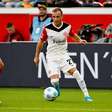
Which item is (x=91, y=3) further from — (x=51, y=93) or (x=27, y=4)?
(x=51, y=93)

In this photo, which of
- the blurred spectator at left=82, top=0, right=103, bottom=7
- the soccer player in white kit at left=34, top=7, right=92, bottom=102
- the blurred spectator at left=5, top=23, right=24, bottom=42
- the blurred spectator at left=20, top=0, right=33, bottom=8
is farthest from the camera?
the blurred spectator at left=20, top=0, right=33, bottom=8

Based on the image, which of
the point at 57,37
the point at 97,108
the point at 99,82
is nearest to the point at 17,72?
the point at 99,82

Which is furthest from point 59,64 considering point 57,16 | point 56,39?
point 57,16

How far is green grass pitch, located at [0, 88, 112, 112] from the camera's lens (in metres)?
12.8

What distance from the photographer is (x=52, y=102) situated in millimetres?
14141

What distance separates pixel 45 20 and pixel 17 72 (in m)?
1.74

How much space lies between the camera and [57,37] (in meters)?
14.2

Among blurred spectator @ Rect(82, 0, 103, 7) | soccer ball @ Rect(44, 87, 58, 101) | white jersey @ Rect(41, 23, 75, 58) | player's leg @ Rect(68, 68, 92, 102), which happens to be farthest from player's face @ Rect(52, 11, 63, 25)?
blurred spectator @ Rect(82, 0, 103, 7)

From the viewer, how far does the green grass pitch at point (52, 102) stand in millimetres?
12758

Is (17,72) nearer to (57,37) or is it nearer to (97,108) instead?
(57,37)

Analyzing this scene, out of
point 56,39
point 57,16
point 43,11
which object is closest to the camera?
point 57,16

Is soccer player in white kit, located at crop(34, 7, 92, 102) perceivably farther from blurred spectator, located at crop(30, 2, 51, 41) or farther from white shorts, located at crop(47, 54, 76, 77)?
blurred spectator, located at crop(30, 2, 51, 41)

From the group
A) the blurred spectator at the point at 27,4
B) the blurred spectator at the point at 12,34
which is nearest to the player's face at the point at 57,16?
the blurred spectator at the point at 12,34

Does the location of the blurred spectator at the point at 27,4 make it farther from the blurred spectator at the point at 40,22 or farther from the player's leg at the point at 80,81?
the player's leg at the point at 80,81
